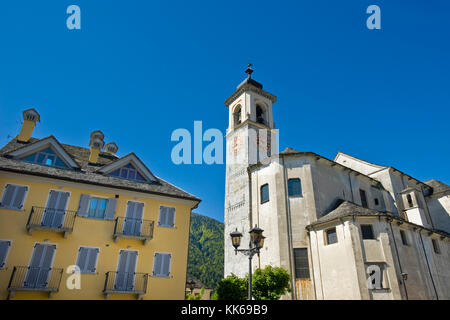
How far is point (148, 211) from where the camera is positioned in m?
18.5

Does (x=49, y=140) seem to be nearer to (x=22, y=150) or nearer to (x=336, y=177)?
(x=22, y=150)

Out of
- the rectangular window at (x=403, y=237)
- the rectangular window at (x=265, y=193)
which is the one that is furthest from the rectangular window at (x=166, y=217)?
the rectangular window at (x=403, y=237)

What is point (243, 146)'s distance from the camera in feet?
117

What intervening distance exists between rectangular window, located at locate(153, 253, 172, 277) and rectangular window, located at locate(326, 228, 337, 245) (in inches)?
508

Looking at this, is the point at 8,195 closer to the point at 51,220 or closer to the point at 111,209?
the point at 51,220

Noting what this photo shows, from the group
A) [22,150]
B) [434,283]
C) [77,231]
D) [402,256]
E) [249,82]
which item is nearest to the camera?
[77,231]

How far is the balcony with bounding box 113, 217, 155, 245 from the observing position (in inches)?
667

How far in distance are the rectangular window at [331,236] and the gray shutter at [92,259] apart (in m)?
16.9

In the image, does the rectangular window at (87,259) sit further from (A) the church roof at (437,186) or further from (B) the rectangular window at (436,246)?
(A) the church roof at (437,186)

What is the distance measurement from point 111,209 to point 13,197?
4.96 metres

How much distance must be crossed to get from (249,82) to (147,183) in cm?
2663

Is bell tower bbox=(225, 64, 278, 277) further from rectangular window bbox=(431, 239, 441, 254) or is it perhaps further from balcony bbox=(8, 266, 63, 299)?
balcony bbox=(8, 266, 63, 299)

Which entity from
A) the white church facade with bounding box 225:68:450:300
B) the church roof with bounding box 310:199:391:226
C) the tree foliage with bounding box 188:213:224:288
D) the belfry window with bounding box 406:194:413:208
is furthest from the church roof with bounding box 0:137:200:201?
the tree foliage with bounding box 188:213:224:288
